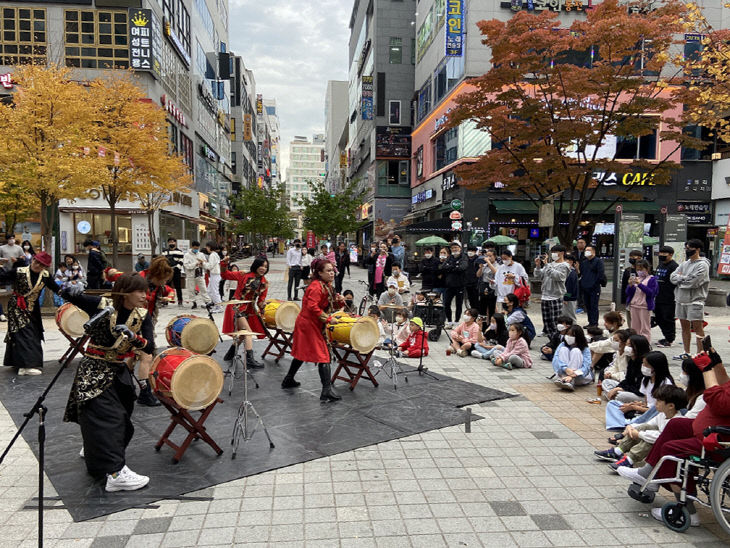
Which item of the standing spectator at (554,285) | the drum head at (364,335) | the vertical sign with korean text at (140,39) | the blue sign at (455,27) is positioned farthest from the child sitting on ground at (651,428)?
the vertical sign with korean text at (140,39)

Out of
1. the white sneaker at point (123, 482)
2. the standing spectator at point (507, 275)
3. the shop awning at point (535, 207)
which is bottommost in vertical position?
the white sneaker at point (123, 482)

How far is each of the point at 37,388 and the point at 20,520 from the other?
3.82 metres

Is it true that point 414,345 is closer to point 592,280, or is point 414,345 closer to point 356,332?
point 356,332

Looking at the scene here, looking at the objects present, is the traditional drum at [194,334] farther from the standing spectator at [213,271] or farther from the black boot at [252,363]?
the standing spectator at [213,271]

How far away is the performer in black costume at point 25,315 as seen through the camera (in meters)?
7.43

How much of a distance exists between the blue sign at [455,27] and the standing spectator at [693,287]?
70.7ft

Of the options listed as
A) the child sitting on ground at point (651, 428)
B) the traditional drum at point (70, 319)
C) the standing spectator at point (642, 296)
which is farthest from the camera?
the standing spectator at point (642, 296)

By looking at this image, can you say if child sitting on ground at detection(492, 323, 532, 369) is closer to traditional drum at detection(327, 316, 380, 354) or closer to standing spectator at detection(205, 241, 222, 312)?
traditional drum at detection(327, 316, 380, 354)

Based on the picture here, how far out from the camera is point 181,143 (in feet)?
117

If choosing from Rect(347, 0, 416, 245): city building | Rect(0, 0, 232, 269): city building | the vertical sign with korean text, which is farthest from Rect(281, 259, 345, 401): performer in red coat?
Rect(347, 0, 416, 245): city building

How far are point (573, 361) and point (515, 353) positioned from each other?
1.27 metres

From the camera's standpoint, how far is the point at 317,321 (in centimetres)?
644

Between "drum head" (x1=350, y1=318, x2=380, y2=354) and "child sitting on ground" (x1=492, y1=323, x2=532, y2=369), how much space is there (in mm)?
2757

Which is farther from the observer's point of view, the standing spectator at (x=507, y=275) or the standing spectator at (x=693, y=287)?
the standing spectator at (x=507, y=275)
